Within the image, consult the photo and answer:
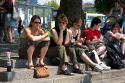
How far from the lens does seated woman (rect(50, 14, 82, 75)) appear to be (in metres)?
9.52

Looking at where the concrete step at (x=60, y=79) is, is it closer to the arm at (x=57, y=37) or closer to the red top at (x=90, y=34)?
the arm at (x=57, y=37)

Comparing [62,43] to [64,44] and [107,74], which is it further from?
[107,74]

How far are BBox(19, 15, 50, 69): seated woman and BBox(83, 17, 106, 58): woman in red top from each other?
1.67 meters

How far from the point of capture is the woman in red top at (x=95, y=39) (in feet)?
35.0

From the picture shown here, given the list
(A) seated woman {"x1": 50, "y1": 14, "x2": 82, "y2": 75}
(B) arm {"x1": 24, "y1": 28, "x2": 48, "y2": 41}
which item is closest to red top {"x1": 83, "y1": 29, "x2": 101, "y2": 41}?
(A) seated woman {"x1": 50, "y1": 14, "x2": 82, "y2": 75}

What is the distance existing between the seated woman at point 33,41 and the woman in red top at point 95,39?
1671mm

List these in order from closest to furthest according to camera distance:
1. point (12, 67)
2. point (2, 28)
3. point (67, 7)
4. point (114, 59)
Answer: point (12, 67), point (114, 59), point (2, 28), point (67, 7)

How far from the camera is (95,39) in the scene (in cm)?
1082

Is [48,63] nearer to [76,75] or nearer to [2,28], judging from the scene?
[76,75]

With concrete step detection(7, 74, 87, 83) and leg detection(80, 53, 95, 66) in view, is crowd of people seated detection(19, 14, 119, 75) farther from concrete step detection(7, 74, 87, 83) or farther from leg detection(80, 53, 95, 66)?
concrete step detection(7, 74, 87, 83)

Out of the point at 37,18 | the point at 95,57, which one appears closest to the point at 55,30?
the point at 37,18

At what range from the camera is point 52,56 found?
33.2 feet

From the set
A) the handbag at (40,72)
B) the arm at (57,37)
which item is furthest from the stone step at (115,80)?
the handbag at (40,72)

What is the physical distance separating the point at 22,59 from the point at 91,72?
1.84 meters
